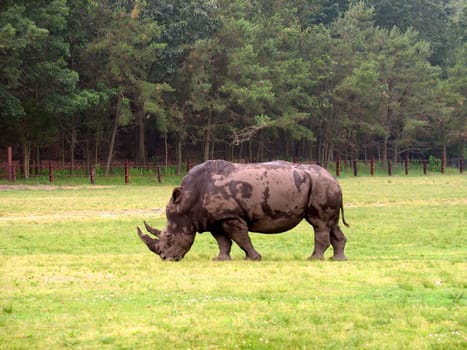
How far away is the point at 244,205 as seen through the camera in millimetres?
15188

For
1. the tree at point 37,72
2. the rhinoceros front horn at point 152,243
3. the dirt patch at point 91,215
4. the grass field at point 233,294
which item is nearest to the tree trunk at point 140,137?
the tree at point 37,72

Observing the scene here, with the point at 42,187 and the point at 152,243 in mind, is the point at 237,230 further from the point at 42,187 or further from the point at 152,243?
the point at 42,187

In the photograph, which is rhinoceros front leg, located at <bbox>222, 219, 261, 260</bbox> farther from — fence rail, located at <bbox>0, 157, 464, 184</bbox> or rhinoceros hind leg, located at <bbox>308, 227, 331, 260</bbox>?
fence rail, located at <bbox>0, 157, 464, 184</bbox>

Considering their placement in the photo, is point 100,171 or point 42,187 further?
point 100,171

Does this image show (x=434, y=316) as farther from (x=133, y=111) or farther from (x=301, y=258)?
(x=133, y=111)

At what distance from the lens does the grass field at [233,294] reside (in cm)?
876

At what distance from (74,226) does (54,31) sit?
27.9m

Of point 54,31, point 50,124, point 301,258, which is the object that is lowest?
point 301,258

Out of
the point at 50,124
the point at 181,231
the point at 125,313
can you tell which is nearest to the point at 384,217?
the point at 181,231

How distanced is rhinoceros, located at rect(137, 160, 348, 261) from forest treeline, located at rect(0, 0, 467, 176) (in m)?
28.5

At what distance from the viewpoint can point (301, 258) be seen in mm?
15867

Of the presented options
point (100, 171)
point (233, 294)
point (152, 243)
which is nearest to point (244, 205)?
point (152, 243)

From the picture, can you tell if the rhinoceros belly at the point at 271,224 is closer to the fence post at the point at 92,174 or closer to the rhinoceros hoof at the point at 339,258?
the rhinoceros hoof at the point at 339,258

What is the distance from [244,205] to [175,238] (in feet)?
4.64
